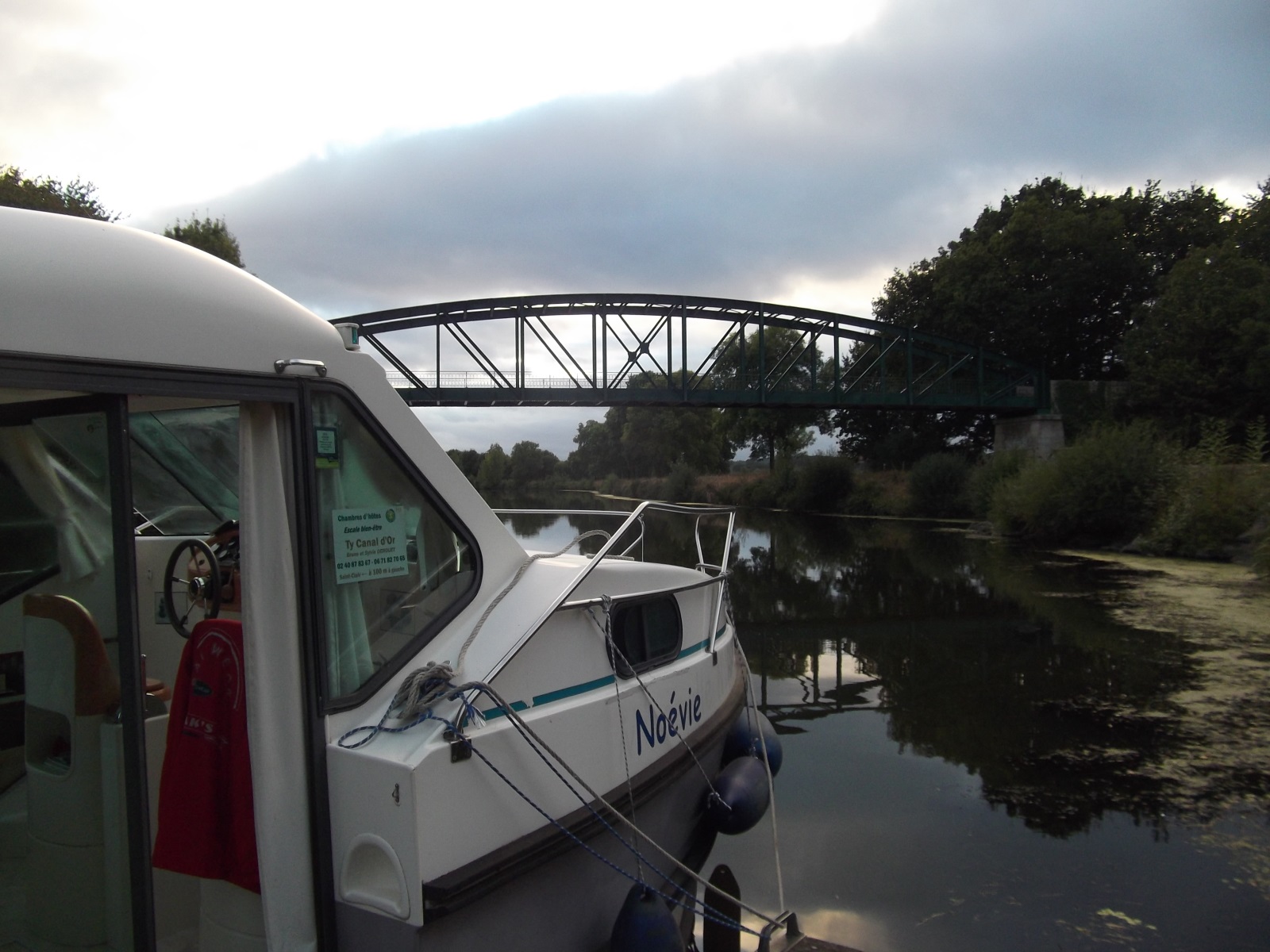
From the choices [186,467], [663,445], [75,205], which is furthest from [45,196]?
[663,445]

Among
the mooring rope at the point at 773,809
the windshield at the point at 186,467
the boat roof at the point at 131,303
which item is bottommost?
the mooring rope at the point at 773,809

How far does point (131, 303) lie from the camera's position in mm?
2377

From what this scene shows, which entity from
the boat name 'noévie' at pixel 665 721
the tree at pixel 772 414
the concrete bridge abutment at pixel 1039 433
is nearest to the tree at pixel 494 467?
the tree at pixel 772 414

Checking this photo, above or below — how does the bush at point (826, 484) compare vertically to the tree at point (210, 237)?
below

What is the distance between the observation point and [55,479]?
2645 millimetres

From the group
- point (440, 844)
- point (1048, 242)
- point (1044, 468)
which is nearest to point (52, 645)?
point (440, 844)

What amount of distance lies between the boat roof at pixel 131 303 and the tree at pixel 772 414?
52.0 m

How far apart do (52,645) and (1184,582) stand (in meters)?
17.4

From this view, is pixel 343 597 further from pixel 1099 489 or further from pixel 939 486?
pixel 939 486

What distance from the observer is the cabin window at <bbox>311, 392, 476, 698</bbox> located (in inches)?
111

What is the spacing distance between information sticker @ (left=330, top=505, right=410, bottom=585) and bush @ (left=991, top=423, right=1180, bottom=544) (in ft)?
75.1

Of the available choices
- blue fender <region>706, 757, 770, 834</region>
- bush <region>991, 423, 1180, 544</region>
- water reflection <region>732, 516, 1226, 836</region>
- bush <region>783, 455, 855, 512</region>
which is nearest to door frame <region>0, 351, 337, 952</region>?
blue fender <region>706, 757, 770, 834</region>

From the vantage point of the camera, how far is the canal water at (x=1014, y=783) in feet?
14.7

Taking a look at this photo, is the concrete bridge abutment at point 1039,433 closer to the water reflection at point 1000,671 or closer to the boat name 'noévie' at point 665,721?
the water reflection at point 1000,671
